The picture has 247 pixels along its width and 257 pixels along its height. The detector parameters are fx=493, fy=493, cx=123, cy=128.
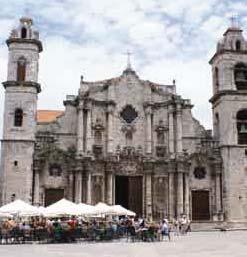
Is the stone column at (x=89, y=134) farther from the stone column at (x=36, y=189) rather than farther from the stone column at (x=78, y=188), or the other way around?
the stone column at (x=36, y=189)

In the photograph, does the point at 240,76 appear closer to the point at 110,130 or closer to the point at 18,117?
the point at 110,130

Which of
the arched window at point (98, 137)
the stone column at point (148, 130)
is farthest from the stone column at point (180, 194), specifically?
the arched window at point (98, 137)

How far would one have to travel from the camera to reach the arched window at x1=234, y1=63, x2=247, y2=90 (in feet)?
135

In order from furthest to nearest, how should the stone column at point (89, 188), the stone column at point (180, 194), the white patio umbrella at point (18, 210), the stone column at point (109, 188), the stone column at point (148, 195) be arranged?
the stone column at point (148, 195)
the stone column at point (180, 194)
the stone column at point (109, 188)
the stone column at point (89, 188)
the white patio umbrella at point (18, 210)

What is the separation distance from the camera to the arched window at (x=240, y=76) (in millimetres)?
41156

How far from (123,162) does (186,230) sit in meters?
7.76

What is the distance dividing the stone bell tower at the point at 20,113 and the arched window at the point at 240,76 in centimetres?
1630

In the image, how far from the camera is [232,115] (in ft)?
130

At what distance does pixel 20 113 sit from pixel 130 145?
29.4 feet

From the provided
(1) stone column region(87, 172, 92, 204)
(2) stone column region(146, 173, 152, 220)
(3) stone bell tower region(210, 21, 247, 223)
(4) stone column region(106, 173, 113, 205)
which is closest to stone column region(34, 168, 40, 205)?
(1) stone column region(87, 172, 92, 204)

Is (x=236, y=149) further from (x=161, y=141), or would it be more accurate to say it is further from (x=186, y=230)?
(x=186, y=230)

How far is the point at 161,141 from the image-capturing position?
39906mm

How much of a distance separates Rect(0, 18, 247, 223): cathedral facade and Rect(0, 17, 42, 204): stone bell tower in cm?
7

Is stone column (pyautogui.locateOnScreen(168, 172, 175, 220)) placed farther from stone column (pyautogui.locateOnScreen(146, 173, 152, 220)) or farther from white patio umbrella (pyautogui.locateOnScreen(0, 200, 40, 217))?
white patio umbrella (pyautogui.locateOnScreen(0, 200, 40, 217))
